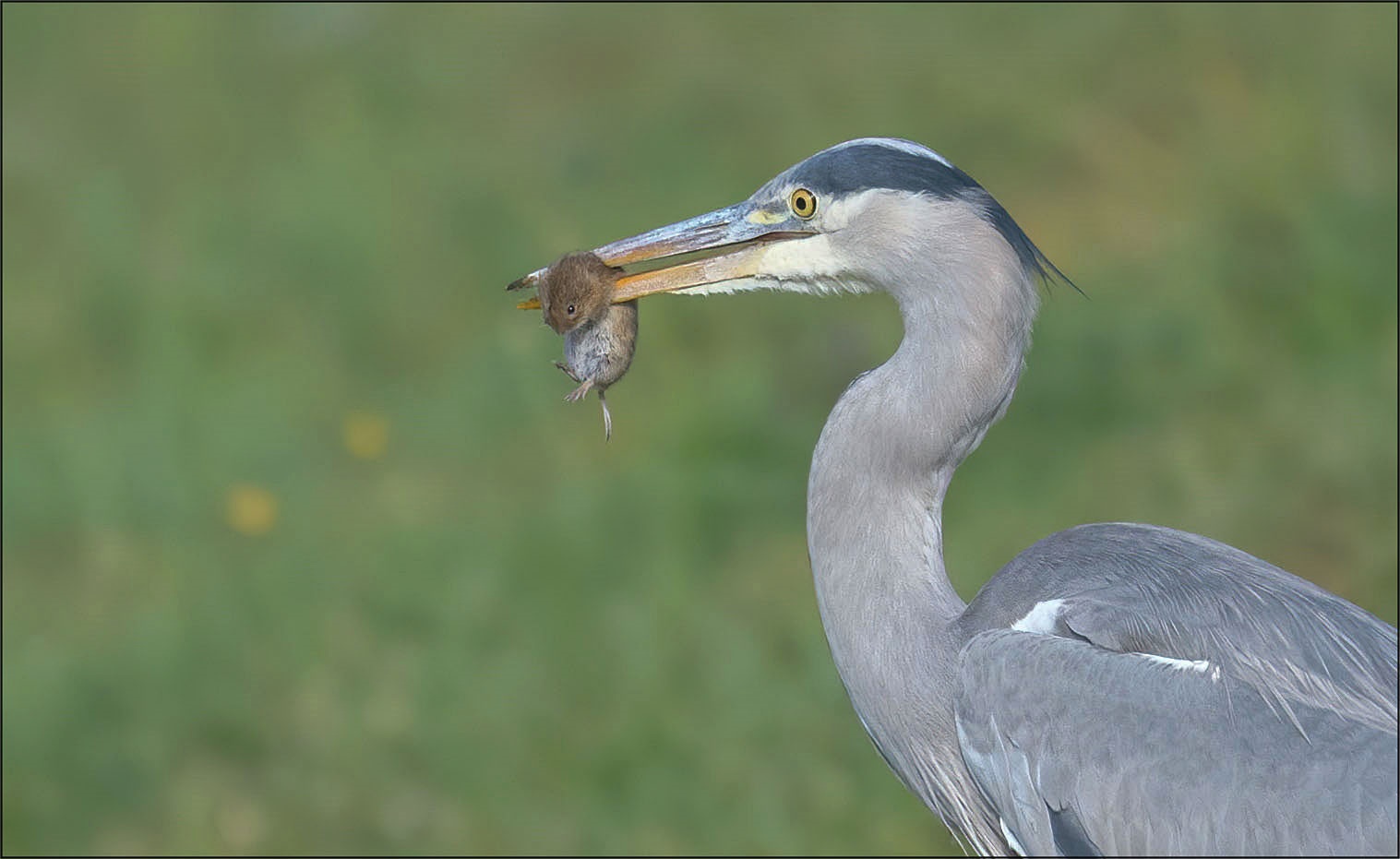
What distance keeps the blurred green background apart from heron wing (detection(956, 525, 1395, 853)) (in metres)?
2.17

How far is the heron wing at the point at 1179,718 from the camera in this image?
9.66 ft

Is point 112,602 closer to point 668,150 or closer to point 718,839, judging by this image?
point 718,839

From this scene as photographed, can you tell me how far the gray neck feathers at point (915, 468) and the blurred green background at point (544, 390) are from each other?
6.68ft

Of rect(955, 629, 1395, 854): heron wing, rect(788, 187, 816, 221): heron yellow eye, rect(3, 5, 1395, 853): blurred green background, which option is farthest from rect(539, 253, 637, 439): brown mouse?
rect(3, 5, 1395, 853): blurred green background

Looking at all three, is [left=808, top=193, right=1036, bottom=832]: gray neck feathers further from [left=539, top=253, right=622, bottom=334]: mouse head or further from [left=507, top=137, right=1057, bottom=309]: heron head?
[left=539, top=253, right=622, bottom=334]: mouse head

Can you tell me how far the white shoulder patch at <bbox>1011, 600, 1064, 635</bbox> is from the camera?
315 cm

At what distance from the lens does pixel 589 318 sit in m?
3.54

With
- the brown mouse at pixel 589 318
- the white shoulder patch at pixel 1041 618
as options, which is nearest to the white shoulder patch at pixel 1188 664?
the white shoulder patch at pixel 1041 618

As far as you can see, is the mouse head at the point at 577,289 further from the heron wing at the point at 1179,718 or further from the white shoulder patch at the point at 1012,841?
the white shoulder patch at the point at 1012,841

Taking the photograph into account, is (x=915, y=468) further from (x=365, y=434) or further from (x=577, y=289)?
(x=365, y=434)

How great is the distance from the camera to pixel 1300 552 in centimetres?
616

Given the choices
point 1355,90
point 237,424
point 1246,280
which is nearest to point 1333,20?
point 1355,90

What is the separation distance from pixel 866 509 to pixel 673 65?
20.0 ft

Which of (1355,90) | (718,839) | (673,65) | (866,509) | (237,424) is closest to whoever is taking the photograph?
(866,509)
